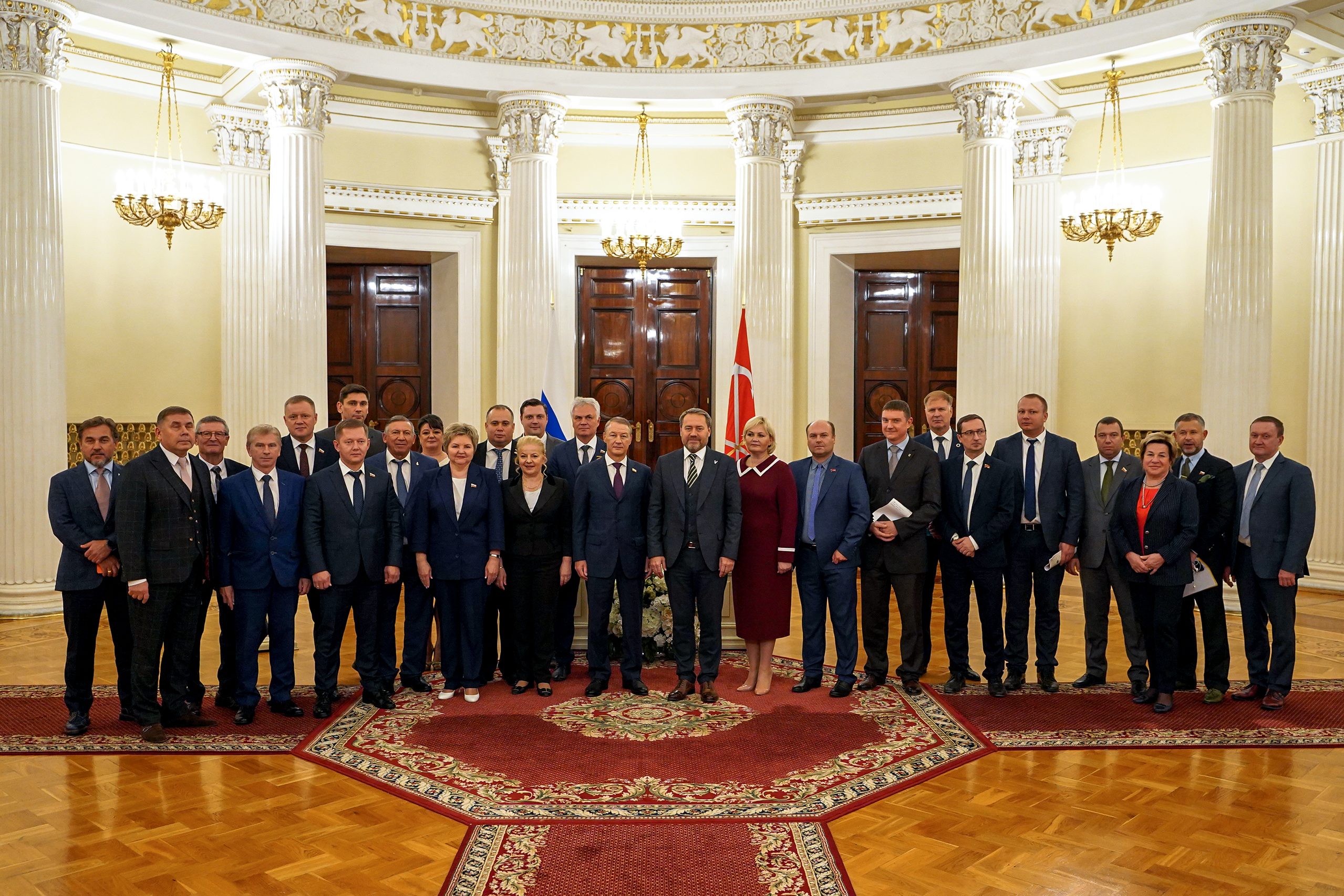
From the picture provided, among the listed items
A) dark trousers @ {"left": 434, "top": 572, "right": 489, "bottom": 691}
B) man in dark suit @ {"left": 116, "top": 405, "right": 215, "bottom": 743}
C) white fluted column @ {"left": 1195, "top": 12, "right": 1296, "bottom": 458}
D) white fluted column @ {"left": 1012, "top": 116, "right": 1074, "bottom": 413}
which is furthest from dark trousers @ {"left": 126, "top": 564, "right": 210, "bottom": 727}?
white fluted column @ {"left": 1012, "top": 116, "right": 1074, "bottom": 413}

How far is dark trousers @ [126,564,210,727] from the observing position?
5441mm

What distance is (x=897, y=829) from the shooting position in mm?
4344

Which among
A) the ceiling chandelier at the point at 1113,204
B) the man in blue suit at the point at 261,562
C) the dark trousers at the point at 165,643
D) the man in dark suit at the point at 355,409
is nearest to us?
the dark trousers at the point at 165,643

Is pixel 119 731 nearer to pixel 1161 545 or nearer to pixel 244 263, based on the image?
pixel 1161 545

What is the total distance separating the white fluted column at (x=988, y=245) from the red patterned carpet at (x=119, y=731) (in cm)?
634

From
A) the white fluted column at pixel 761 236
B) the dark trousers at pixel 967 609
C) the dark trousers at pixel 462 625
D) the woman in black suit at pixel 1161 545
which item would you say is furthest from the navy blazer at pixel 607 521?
the white fluted column at pixel 761 236

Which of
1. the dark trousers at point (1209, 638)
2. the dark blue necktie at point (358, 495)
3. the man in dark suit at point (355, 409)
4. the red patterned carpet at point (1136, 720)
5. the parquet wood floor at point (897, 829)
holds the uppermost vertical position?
the man in dark suit at point (355, 409)

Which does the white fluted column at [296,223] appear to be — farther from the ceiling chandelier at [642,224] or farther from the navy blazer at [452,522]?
the navy blazer at [452,522]

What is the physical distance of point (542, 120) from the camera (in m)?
10.6

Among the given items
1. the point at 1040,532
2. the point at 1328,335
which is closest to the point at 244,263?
the point at 1040,532

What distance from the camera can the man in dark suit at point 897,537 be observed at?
6312 mm

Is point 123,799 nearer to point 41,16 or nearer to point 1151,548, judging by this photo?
point 1151,548

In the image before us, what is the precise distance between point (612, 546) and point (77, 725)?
2.80 metres

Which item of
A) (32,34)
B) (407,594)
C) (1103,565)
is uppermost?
(32,34)
